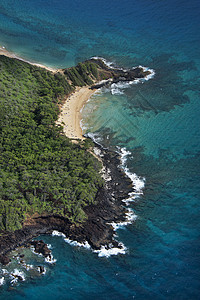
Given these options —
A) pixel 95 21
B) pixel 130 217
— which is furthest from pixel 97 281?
pixel 95 21

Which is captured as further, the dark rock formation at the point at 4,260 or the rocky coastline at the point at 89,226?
the rocky coastline at the point at 89,226

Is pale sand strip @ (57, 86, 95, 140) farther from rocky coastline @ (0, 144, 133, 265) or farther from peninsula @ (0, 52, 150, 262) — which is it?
rocky coastline @ (0, 144, 133, 265)

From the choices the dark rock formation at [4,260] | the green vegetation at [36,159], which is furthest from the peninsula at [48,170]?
the dark rock formation at [4,260]

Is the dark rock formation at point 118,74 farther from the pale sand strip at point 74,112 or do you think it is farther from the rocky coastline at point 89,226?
the rocky coastline at point 89,226

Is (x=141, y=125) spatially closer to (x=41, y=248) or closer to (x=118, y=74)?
(x=118, y=74)

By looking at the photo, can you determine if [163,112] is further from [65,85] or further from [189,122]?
[65,85]

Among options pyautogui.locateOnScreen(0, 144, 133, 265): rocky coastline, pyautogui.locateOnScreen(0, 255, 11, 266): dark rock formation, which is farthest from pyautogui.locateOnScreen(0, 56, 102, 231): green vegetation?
pyautogui.locateOnScreen(0, 255, 11, 266): dark rock formation
